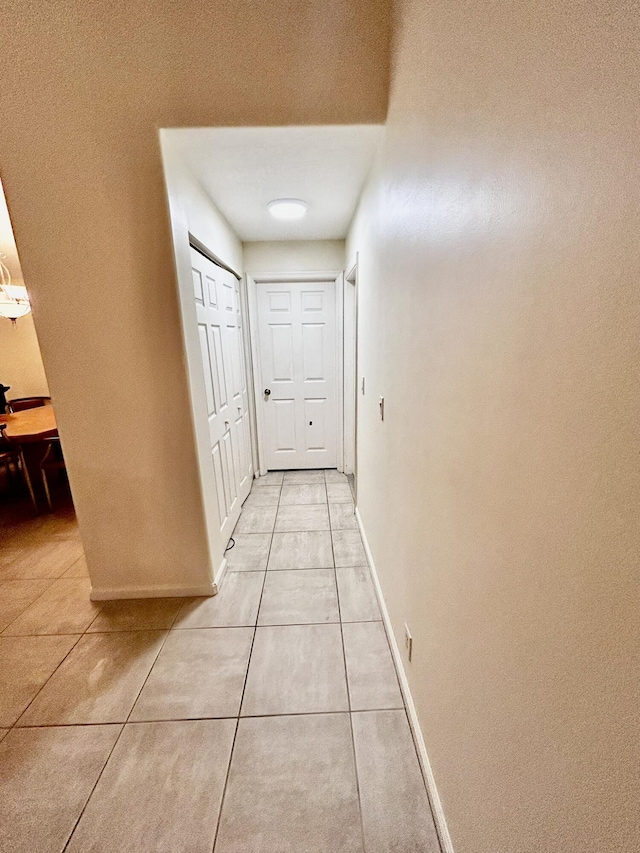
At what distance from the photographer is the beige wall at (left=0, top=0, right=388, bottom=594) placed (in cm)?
129

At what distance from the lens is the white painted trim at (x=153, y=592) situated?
1926mm

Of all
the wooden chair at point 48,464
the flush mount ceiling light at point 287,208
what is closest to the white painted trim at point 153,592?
the wooden chair at point 48,464

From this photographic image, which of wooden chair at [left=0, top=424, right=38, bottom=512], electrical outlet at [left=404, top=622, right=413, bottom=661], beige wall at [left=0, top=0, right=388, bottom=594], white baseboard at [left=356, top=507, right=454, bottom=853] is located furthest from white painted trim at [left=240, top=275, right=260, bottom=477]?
electrical outlet at [left=404, top=622, right=413, bottom=661]

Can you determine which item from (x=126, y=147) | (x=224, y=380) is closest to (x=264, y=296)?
(x=224, y=380)

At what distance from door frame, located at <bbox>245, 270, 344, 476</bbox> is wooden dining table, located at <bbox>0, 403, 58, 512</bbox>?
1689 millimetres

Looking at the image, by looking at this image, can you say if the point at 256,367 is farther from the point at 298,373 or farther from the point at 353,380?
the point at 353,380

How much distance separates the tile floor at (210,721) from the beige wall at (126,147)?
70cm

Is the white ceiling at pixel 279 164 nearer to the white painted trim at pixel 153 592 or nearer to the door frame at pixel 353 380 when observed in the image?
the door frame at pixel 353 380

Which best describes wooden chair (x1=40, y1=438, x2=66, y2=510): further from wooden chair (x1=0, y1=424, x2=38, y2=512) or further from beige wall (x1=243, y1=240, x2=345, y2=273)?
beige wall (x1=243, y1=240, x2=345, y2=273)

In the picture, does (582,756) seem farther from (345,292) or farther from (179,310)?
(345,292)

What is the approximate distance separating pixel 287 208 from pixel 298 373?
152cm

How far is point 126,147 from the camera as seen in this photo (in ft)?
4.67

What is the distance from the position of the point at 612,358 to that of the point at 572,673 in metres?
0.44

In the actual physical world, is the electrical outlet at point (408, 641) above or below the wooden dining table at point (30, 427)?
below
